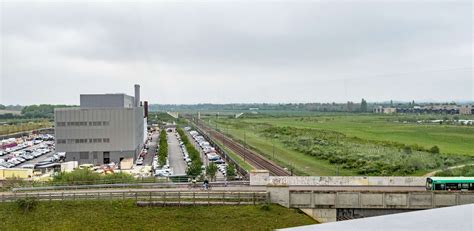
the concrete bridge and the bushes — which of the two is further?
the bushes

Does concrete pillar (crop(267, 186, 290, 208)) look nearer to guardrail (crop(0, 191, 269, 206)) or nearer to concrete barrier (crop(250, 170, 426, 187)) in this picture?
guardrail (crop(0, 191, 269, 206))

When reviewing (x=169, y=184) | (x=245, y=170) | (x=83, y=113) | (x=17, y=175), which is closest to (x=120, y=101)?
(x=83, y=113)

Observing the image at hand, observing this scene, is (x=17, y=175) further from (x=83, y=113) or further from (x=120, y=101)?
(x=120, y=101)

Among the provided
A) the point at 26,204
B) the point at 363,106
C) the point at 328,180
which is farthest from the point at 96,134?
the point at 363,106

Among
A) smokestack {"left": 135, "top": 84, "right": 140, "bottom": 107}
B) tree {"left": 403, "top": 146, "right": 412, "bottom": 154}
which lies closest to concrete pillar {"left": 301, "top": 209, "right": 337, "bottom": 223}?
tree {"left": 403, "top": 146, "right": 412, "bottom": 154}

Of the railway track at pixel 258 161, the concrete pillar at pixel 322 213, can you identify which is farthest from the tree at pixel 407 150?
the concrete pillar at pixel 322 213

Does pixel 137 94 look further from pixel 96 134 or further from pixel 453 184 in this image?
pixel 453 184
